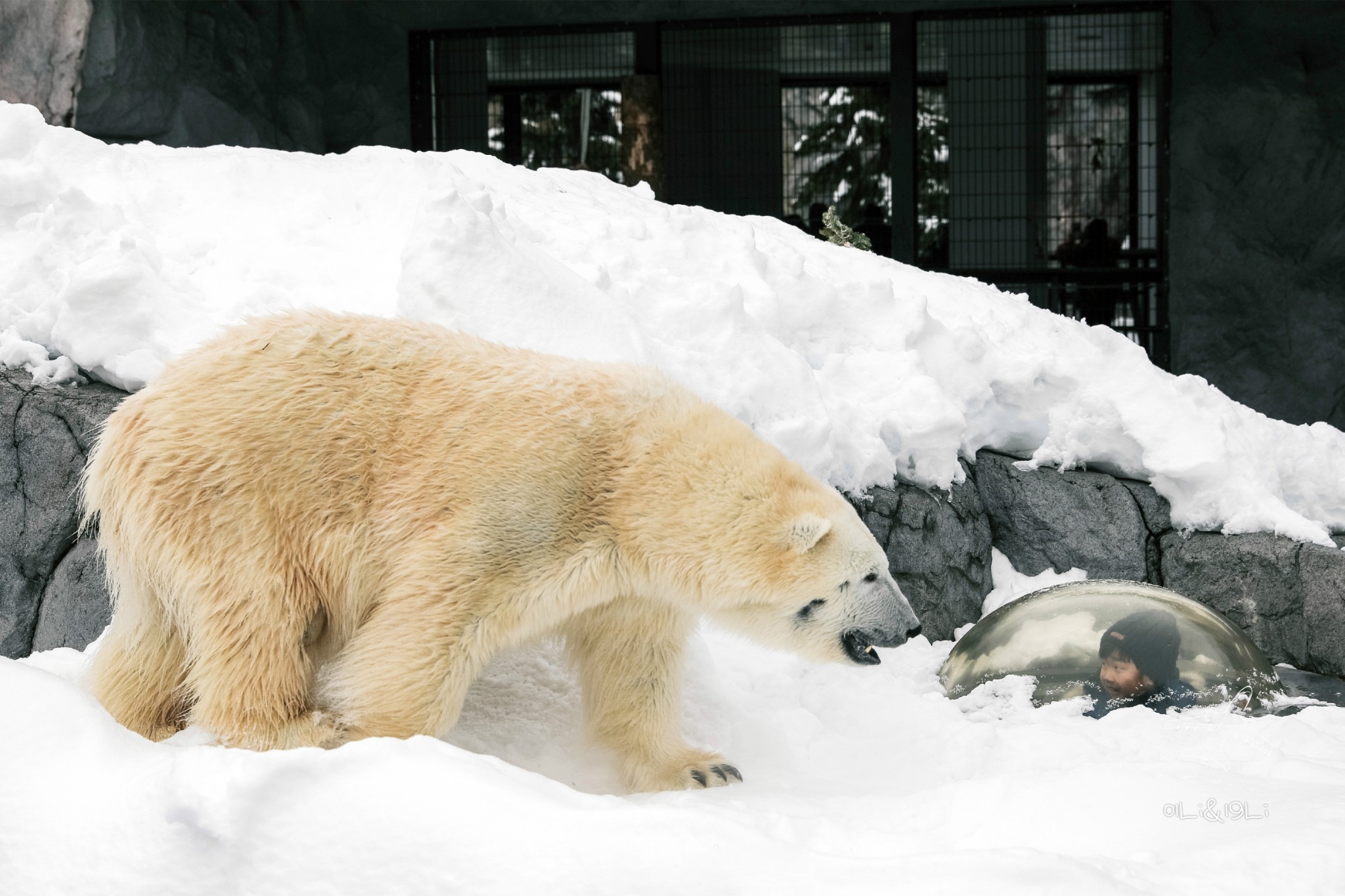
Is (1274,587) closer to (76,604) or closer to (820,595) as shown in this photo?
(820,595)

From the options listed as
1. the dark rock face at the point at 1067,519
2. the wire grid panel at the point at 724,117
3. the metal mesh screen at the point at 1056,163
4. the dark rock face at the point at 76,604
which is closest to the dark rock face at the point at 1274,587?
the dark rock face at the point at 1067,519

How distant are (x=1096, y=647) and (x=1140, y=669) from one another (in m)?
0.13

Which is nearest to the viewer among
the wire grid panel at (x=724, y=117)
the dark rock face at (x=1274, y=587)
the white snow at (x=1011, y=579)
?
the dark rock face at (x=1274, y=587)

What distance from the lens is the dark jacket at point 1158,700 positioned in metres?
3.21

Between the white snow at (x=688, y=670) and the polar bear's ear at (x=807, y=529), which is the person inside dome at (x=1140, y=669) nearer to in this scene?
the white snow at (x=688, y=670)

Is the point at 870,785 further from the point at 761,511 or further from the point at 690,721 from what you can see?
the point at 761,511

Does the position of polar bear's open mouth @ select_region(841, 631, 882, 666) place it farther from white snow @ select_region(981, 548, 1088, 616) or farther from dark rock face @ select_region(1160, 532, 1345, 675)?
dark rock face @ select_region(1160, 532, 1345, 675)

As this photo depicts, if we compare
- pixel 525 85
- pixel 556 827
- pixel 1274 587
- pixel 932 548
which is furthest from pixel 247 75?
pixel 556 827

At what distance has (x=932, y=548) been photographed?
4141mm

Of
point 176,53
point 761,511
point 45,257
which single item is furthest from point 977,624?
point 176,53

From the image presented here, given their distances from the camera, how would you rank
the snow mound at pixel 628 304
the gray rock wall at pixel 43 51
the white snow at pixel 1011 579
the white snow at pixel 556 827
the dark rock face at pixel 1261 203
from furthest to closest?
the dark rock face at pixel 1261 203 → the gray rock wall at pixel 43 51 → the white snow at pixel 1011 579 → the snow mound at pixel 628 304 → the white snow at pixel 556 827

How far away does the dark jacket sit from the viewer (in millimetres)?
3211

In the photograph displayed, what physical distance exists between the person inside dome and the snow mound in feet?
3.28

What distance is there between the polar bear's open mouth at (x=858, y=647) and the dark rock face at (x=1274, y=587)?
7.39 feet
